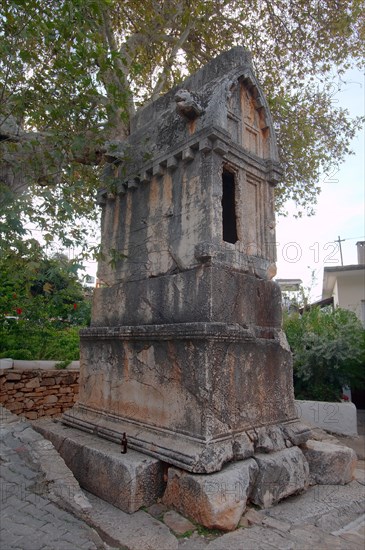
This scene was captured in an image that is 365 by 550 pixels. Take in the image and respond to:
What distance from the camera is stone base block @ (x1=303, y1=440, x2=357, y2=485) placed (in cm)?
364

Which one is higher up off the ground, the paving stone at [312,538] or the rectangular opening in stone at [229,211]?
the rectangular opening in stone at [229,211]

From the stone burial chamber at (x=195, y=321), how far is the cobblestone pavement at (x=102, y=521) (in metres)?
0.14

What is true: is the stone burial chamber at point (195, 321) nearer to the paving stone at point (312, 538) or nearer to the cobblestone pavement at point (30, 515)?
the paving stone at point (312, 538)

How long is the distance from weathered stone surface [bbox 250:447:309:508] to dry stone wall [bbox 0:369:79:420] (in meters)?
4.38

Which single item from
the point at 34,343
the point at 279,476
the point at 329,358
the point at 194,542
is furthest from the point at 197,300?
the point at 329,358

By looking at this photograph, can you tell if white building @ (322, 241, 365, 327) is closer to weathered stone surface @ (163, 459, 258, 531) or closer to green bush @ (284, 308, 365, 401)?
green bush @ (284, 308, 365, 401)

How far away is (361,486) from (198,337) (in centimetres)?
230

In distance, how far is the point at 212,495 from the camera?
2621mm

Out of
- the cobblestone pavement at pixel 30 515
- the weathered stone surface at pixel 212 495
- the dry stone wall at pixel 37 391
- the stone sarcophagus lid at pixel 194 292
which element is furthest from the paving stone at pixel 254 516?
the dry stone wall at pixel 37 391

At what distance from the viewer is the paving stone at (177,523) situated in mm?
2635

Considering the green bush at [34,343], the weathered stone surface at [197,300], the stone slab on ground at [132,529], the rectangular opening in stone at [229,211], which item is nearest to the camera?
the stone slab on ground at [132,529]

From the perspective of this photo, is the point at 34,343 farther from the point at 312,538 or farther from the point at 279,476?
the point at 312,538

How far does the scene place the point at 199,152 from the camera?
369cm

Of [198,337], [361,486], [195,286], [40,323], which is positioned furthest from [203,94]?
[40,323]
